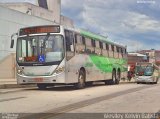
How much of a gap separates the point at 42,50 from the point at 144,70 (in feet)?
84.6

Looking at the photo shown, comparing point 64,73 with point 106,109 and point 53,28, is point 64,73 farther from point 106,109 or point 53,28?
point 106,109

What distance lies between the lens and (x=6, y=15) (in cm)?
3650

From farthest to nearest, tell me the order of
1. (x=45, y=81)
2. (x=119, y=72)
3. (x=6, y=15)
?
(x=6, y=15)
(x=119, y=72)
(x=45, y=81)

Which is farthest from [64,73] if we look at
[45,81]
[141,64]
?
[141,64]

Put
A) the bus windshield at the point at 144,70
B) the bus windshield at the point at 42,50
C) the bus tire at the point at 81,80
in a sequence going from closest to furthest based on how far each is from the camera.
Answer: the bus windshield at the point at 42,50 < the bus tire at the point at 81,80 < the bus windshield at the point at 144,70

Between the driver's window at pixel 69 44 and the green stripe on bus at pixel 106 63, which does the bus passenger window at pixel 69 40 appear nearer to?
the driver's window at pixel 69 44

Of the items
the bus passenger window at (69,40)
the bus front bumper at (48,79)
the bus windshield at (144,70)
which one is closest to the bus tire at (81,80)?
the bus passenger window at (69,40)

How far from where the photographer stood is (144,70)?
4441 cm

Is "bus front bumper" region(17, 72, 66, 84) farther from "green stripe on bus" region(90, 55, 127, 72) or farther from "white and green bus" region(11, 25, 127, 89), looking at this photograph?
"green stripe on bus" region(90, 55, 127, 72)

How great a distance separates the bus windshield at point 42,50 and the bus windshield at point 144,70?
24253 millimetres

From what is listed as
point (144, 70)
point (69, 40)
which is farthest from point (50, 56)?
point (144, 70)

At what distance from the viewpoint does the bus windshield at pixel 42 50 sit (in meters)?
20.2

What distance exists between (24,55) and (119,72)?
44.1 feet

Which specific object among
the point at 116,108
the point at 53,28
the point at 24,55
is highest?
the point at 53,28
